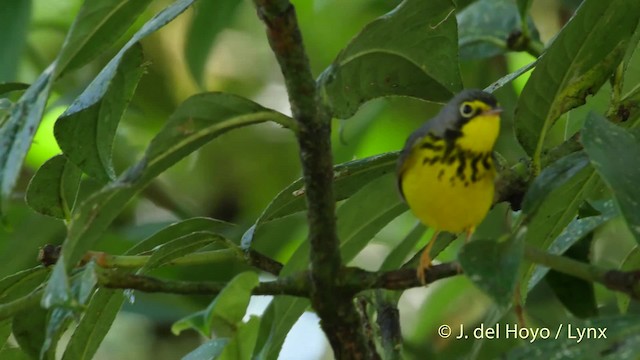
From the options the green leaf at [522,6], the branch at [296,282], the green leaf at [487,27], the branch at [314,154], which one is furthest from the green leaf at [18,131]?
the green leaf at [487,27]

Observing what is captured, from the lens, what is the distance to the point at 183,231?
48.4 inches

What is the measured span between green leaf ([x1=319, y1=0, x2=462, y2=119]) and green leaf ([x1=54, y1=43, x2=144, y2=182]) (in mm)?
204

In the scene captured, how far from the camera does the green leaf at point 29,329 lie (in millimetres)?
1009

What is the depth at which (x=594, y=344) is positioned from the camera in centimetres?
81

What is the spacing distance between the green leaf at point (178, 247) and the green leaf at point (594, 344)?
374 mm

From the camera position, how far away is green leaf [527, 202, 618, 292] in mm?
1189

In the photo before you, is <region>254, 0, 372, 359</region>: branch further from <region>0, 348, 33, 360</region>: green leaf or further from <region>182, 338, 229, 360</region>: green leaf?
<region>0, 348, 33, 360</region>: green leaf

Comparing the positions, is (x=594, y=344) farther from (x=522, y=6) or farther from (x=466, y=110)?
(x=522, y=6)

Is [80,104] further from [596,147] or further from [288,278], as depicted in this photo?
Answer: [596,147]

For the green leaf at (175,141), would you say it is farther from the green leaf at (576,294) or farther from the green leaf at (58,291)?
the green leaf at (576,294)

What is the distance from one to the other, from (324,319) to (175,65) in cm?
172

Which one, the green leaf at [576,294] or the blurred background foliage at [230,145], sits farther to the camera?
the blurred background foliage at [230,145]

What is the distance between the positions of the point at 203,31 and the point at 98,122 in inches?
30.5

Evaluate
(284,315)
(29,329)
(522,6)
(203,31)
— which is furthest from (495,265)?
(203,31)
